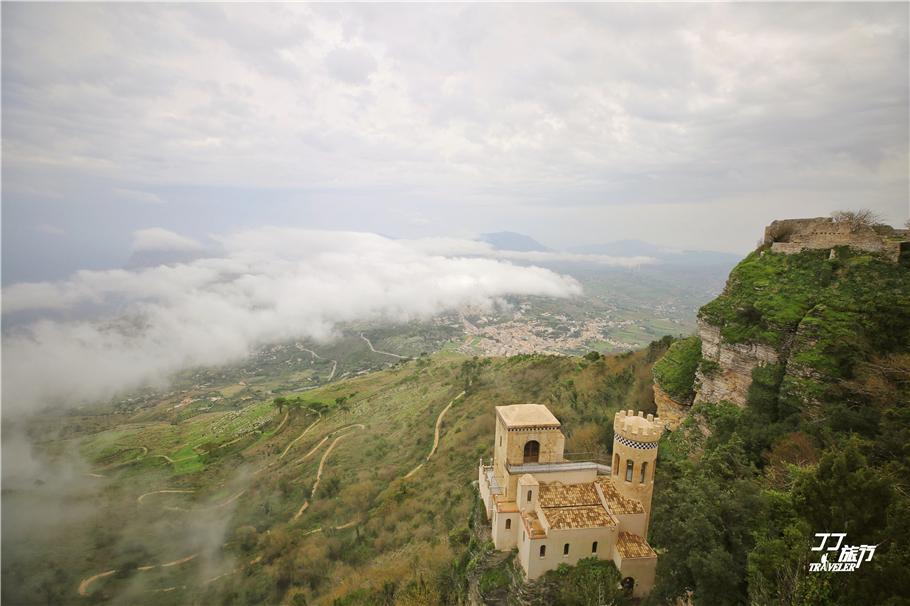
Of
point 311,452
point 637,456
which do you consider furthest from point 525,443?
point 311,452

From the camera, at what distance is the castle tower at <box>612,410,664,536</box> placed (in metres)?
16.5

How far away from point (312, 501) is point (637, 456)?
1332 inches

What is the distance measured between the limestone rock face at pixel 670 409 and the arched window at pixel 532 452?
33.9 ft

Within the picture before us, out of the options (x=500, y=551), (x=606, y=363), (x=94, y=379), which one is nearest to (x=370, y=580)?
(x=500, y=551)

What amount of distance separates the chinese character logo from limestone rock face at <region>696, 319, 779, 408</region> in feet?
41.2

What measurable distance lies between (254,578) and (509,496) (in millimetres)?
25422

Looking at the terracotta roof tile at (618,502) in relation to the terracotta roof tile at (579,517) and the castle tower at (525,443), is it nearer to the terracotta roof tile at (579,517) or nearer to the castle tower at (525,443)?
the terracotta roof tile at (579,517)

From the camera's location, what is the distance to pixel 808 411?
17984 mm

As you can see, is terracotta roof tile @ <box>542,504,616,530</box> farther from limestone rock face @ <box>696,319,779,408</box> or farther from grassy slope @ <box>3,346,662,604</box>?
limestone rock face @ <box>696,319,779,408</box>

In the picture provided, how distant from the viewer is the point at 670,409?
2566 cm

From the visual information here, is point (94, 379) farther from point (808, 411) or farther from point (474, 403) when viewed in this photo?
point (808, 411)

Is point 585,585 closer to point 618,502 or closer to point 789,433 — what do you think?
point 618,502

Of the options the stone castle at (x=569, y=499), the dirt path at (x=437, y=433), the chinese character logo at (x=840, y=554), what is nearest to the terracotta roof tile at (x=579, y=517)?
the stone castle at (x=569, y=499)

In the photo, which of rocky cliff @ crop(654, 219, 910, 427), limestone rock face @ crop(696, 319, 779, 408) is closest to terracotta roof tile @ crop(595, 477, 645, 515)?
rocky cliff @ crop(654, 219, 910, 427)
